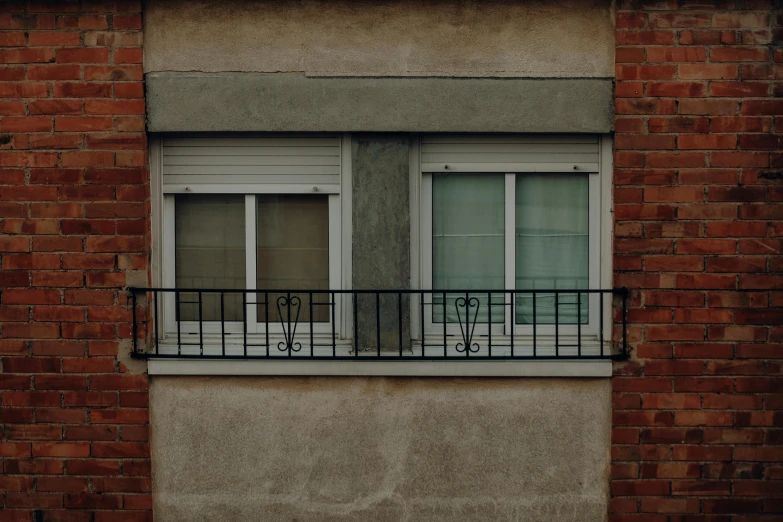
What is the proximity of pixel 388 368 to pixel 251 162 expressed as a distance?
1614 mm

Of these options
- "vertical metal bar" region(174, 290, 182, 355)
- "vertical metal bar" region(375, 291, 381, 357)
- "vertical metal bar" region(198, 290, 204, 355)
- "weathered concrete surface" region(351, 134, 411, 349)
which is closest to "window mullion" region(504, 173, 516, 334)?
"weathered concrete surface" region(351, 134, 411, 349)

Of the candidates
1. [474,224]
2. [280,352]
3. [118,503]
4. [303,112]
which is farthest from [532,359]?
[118,503]

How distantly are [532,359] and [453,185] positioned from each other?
1250mm

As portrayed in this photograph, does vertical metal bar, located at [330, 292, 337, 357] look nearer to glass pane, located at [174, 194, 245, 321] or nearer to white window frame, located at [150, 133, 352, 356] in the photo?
white window frame, located at [150, 133, 352, 356]

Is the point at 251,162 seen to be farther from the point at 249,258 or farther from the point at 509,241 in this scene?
the point at 509,241

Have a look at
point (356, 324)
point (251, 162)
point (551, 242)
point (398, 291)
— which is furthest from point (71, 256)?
point (551, 242)

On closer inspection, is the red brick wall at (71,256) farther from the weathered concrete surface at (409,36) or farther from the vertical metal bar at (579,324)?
the vertical metal bar at (579,324)

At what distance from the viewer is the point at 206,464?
18.4ft

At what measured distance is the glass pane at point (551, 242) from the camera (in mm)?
5746

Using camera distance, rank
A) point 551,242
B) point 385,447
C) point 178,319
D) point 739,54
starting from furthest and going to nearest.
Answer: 1. point 551,242
2. point 178,319
3. point 385,447
4. point 739,54

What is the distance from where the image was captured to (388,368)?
5.52m

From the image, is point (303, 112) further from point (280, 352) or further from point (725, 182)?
point (725, 182)

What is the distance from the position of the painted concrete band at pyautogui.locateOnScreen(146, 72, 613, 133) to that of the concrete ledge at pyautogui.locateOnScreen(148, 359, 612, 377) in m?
1.48

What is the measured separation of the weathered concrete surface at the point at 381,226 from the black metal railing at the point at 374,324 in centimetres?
1
